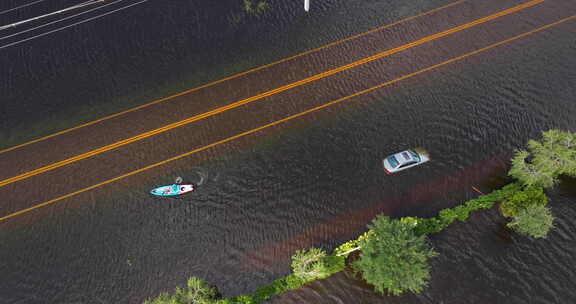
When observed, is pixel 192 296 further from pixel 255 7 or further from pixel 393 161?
Result: pixel 255 7

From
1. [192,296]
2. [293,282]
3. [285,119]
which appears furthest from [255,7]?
[192,296]

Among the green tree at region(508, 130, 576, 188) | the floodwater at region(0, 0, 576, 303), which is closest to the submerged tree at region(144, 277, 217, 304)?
the floodwater at region(0, 0, 576, 303)

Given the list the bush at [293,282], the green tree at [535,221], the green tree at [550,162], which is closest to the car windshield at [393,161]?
the green tree at [550,162]

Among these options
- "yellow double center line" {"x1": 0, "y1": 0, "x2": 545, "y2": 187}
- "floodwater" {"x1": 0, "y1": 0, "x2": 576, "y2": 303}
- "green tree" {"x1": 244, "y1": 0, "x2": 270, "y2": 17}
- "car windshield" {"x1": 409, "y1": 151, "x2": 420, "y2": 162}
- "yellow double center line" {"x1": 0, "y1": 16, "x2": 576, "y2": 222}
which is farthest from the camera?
"green tree" {"x1": 244, "y1": 0, "x2": 270, "y2": 17}

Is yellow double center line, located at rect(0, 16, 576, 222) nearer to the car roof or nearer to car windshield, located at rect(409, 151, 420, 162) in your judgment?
the car roof

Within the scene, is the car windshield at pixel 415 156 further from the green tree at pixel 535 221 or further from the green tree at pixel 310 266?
the green tree at pixel 310 266
